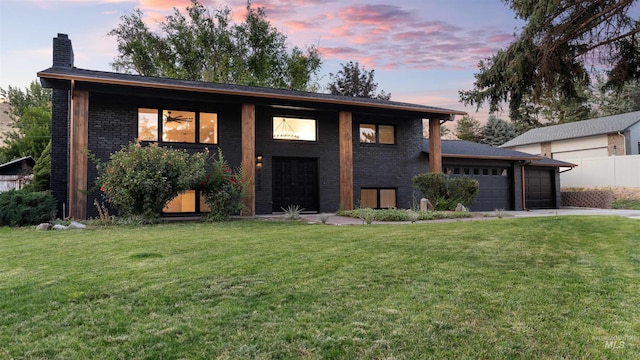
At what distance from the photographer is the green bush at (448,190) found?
1300 cm

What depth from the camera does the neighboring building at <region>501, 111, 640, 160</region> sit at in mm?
23892

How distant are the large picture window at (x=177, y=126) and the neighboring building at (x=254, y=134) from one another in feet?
0.10

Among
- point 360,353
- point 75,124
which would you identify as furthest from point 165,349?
point 75,124

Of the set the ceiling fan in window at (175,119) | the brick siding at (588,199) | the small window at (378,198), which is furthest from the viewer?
the brick siding at (588,199)

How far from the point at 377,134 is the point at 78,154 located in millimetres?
9990

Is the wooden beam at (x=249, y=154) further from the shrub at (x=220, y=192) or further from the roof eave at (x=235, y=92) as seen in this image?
the shrub at (x=220, y=192)

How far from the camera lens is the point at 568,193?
21.2 m

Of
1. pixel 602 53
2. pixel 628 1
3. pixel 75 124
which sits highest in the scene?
pixel 628 1

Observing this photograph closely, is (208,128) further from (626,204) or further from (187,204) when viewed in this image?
(626,204)

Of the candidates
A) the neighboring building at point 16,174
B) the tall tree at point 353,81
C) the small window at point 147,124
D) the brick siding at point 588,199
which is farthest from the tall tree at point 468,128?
the neighboring building at point 16,174

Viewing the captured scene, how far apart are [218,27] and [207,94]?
17586 mm

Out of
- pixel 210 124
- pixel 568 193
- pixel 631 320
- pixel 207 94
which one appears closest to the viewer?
pixel 631 320

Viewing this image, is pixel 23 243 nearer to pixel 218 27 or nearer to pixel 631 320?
pixel 631 320

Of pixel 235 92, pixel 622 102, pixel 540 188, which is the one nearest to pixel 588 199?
pixel 540 188
